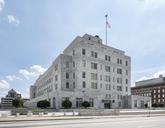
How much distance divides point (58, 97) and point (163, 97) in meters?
76.9

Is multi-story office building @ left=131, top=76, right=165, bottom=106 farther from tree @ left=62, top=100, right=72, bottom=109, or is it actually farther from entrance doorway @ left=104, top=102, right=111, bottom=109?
tree @ left=62, top=100, right=72, bottom=109

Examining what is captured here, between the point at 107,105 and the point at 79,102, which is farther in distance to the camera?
the point at 107,105

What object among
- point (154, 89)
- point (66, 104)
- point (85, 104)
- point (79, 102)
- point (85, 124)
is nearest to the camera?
point (85, 124)

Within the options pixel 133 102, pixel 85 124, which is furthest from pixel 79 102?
pixel 85 124

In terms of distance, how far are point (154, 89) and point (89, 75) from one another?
217 ft

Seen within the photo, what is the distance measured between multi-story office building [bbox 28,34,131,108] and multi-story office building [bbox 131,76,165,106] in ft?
156

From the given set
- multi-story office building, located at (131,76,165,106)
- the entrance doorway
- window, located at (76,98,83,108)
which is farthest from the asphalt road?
multi-story office building, located at (131,76,165,106)

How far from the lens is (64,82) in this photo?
270 feet

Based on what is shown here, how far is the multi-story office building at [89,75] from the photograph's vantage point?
3172 inches

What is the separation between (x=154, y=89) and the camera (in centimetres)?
14038

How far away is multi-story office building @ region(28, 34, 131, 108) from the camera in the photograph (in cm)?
8056

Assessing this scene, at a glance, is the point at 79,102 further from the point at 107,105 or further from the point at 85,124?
the point at 85,124

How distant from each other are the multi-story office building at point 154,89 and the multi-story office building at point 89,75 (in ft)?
156

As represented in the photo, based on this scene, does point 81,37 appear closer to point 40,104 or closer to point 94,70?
point 94,70
